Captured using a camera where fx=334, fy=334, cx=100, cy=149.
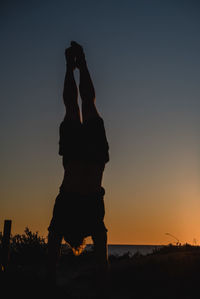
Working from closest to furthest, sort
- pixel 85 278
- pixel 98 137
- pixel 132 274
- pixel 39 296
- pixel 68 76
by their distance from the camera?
pixel 39 296, pixel 98 137, pixel 68 76, pixel 132 274, pixel 85 278

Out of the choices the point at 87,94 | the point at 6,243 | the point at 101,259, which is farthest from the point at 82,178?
the point at 6,243

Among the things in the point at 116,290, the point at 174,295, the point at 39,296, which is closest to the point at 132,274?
the point at 116,290

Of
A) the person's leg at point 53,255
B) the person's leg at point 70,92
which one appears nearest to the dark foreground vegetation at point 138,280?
the person's leg at point 53,255

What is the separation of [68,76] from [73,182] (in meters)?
1.28

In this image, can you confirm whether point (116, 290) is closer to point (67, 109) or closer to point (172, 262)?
point (172, 262)

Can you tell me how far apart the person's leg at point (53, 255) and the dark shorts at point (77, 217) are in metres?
0.06

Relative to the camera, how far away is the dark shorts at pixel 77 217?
340 centimetres

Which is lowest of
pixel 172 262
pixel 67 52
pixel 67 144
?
pixel 172 262

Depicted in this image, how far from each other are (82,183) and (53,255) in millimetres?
794

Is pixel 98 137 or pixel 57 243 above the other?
pixel 98 137

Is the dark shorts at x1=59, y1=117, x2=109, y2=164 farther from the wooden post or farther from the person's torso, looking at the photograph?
the wooden post

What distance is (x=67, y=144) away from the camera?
3.65 metres

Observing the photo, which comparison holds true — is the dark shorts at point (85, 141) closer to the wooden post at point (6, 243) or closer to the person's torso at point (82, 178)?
the person's torso at point (82, 178)

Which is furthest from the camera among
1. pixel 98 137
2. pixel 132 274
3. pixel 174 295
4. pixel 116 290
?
pixel 132 274
